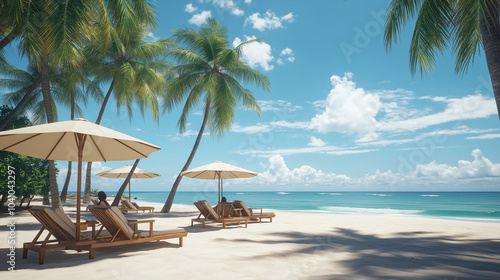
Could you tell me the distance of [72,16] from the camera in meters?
8.25

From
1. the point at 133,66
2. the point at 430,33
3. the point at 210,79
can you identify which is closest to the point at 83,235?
the point at 430,33

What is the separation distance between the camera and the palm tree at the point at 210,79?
1514 cm

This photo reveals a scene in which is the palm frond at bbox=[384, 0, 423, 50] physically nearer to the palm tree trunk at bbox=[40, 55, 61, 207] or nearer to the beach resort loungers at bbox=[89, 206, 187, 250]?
the beach resort loungers at bbox=[89, 206, 187, 250]

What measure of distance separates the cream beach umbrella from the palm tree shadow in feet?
9.78

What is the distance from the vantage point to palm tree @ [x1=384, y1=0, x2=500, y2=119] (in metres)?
5.23

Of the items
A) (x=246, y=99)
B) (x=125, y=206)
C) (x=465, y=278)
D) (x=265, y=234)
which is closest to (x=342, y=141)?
(x=246, y=99)

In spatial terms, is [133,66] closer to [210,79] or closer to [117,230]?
[210,79]

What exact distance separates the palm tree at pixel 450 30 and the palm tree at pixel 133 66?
1167 centimetres

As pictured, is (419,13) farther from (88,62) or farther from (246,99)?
(88,62)

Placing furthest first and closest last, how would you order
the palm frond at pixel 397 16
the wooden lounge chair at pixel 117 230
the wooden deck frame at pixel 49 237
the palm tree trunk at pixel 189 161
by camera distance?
the palm tree trunk at pixel 189 161 < the palm frond at pixel 397 16 < the wooden lounge chair at pixel 117 230 < the wooden deck frame at pixel 49 237

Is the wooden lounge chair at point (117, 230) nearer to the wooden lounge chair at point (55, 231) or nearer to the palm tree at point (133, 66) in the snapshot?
the wooden lounge chair at point (55, 231)

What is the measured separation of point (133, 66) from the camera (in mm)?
16047

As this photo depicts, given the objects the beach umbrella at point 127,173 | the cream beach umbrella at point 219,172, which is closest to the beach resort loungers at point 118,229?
the cream beach umbrella at point 219,172

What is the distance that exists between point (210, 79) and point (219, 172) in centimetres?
568
